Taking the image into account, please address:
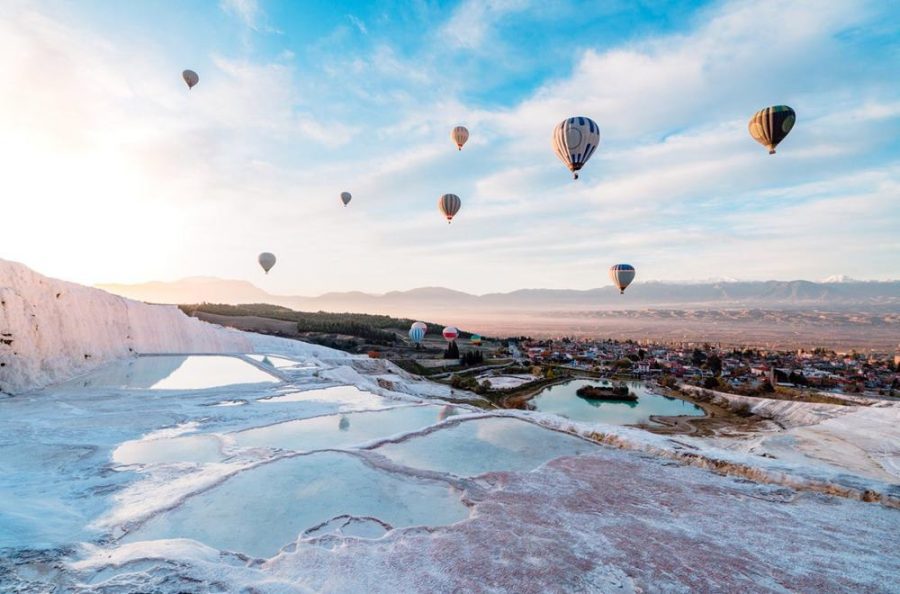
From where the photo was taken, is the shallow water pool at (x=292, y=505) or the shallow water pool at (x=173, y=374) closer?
the shallow water pool at (x=292, y=505)

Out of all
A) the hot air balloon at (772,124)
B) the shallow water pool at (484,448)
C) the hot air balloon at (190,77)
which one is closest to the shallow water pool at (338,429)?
the shallow water pool at (484,448)

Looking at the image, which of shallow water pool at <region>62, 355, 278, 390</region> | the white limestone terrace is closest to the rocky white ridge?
shallow water pool at <region>62, 355, 278, 390</region>

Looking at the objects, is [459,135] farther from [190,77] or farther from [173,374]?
[173,374]

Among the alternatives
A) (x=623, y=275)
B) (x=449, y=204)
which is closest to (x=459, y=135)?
(x=449, y=204)

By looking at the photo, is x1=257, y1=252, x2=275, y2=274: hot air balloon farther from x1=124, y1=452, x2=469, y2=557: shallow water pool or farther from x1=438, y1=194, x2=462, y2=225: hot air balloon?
x1=124, y1=452, x2=469, y2=557: shallow water pool

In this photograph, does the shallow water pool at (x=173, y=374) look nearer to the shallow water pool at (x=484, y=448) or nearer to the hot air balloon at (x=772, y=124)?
the shallow water pool at (x=484, y=448)

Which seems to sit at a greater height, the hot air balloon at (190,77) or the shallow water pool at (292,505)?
the hot air balloon at (190,77)
